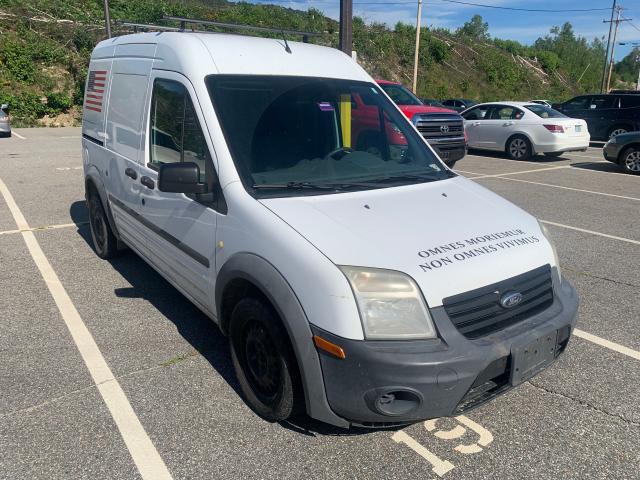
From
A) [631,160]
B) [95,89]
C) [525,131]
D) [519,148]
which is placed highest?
[95,89]

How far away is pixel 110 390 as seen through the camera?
3.20 metres

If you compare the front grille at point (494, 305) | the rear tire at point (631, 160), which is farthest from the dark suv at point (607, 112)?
the front grille at point (494, 305)

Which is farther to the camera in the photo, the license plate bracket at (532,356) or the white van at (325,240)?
the license plate bracket at (532,356)

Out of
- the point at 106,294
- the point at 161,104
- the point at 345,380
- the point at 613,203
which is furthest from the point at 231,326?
the point at 613,203

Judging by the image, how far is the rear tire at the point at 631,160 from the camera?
38.9 feet

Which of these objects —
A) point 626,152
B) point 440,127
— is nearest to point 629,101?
point 626,152

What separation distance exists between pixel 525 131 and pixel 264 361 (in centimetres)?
1306

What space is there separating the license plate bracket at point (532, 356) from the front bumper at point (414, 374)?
0.02m

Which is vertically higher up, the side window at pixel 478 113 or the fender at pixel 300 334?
the side window at pixel 478 113

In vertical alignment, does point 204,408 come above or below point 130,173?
below

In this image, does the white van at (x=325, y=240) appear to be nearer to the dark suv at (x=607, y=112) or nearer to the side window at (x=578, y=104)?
the dark suv at (x=607, y=112)

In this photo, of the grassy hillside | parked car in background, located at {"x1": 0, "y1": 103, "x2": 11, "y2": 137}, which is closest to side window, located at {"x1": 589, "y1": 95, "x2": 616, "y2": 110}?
the grassy hillside

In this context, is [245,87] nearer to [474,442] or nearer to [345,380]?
[345,380]

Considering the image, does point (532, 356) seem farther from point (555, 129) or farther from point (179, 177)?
point (555, 129)
